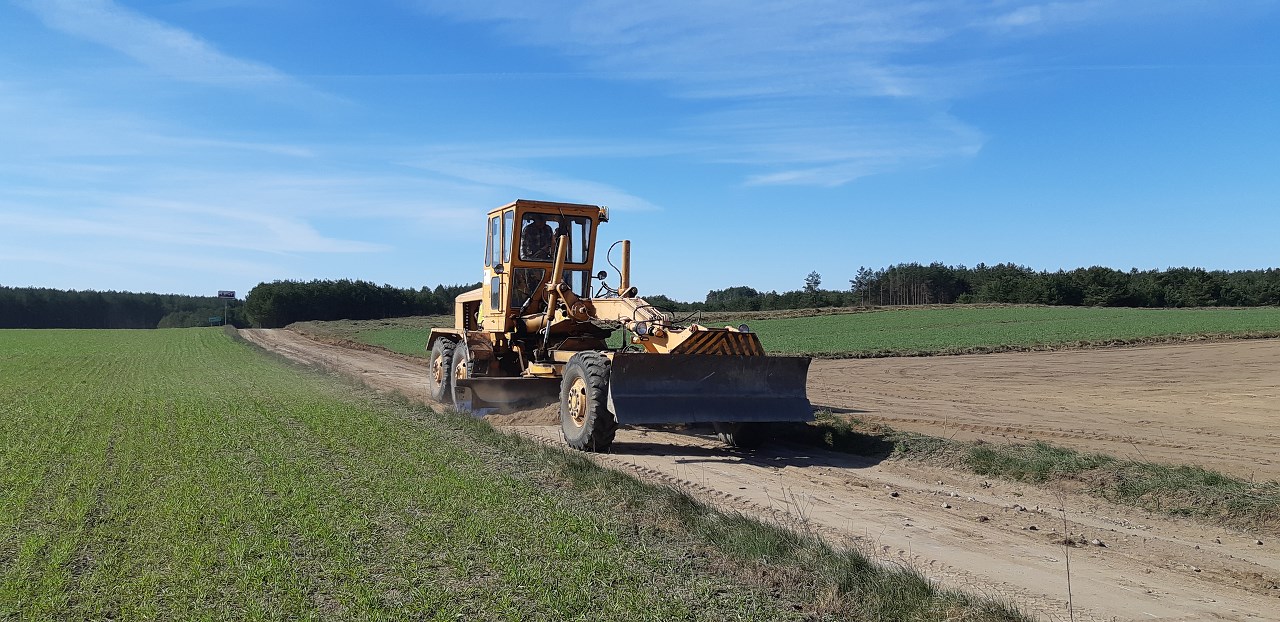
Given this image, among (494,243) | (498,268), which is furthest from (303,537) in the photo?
(494,243)

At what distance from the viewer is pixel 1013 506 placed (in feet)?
23.7

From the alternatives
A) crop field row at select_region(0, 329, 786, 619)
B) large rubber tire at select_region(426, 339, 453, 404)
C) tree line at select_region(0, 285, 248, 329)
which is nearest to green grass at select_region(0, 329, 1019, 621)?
crop field row at select_region(0, 329, 786, 619)

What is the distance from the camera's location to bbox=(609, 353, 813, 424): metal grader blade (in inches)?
383

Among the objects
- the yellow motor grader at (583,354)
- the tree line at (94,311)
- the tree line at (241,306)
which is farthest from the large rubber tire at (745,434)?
the tree line at (94,311)

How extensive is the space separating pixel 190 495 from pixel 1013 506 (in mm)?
6668

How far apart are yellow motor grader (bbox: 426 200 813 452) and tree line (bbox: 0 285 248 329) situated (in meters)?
82.1

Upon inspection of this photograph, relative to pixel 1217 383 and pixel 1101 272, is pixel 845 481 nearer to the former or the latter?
pixel 1217 383

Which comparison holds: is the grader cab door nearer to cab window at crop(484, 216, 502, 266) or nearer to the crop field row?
cab window at crop(484, 216, 502, 266)

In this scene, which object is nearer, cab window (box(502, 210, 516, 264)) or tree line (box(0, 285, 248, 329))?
cab window (box(502, 210, 516, 264))

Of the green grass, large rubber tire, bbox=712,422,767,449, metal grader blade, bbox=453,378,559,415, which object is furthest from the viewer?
metal grader blade, bbox=453,378,559,415

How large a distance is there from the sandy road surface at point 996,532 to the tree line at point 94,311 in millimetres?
88217

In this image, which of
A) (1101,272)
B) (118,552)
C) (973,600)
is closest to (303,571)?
(118,552)

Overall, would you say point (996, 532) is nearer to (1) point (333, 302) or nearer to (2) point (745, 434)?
(2) point (745, 434)

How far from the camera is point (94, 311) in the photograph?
106 m
